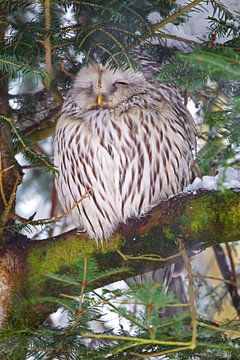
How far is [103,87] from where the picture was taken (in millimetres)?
3002

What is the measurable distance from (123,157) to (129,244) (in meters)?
0.36

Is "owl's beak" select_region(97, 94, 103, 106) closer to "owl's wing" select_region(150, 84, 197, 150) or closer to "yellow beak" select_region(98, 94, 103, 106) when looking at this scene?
"yellow beak" select_region(98, 94, 103, 106)

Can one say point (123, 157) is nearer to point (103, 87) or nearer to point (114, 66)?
point (103, 87)

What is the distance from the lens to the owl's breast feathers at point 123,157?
9.68 feet

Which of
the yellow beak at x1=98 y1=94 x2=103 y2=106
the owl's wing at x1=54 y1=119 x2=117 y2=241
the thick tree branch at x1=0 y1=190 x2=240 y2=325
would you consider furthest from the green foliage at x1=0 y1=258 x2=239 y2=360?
the yellow beak at x1=98 y1=94 x2=103 y2=106

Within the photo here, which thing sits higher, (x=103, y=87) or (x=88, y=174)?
(x=103, y=87)

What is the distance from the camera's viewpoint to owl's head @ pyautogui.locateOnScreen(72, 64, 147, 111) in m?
2.99

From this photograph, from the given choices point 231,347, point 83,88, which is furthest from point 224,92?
point 231,347

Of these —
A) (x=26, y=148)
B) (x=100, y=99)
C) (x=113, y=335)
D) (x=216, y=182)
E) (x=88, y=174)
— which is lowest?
(x=113, y=335)

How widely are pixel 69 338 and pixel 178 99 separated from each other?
1106 mm

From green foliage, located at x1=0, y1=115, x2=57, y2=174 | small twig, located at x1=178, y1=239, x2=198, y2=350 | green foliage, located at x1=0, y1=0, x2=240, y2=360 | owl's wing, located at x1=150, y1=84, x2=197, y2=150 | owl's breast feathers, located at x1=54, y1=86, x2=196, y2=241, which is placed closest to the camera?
small twig, located at x1=178, y1=239, x2=198, y2=350

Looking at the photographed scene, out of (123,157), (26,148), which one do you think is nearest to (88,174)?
(123,157)

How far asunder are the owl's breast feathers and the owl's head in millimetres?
29

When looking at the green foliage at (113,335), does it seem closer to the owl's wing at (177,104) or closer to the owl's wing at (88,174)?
the owl's wing at (88,174)
